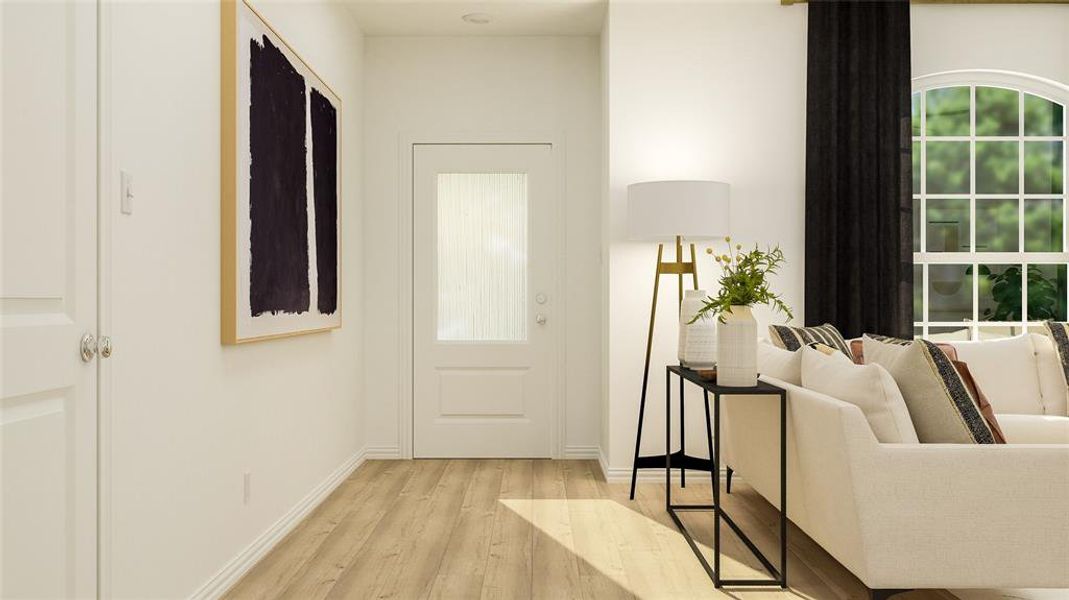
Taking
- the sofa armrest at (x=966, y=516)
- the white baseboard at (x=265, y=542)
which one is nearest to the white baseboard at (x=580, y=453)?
the white baseboard at (x=265, y=542)

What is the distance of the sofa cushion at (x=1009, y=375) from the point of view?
3525 millimetres

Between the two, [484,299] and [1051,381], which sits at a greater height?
[484,299]

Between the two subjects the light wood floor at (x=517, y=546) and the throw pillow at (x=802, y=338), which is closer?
the light wood floor at (x=517, y=546)

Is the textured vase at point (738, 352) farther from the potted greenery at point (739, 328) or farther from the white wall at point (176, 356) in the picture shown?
the white wall at point (176, 356)

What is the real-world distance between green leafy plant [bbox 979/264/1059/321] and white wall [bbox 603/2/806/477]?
49.6 inches

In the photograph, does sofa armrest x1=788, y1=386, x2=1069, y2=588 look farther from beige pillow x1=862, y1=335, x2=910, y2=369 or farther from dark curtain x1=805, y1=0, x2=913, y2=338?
dark curtain x1=805, y1=0, x2=913, y2=338

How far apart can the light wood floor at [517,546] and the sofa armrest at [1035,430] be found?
3.39 ft

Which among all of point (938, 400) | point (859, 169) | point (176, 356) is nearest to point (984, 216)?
point (859, 169)

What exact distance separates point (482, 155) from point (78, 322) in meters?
3.30

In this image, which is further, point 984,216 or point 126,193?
point 984,216

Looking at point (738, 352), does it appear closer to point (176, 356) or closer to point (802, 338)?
point (802, 338)

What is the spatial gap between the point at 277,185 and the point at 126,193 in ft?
3.53

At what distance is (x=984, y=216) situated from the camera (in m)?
4.45

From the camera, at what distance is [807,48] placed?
4.28 meters
